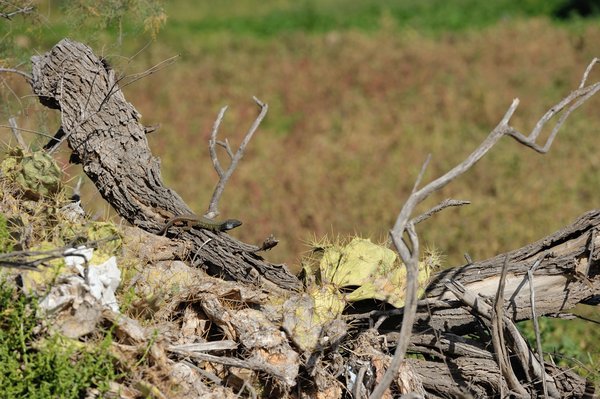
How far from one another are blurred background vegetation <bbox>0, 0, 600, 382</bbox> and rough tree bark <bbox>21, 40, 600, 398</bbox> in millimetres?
999

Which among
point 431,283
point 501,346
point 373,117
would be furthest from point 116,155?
point 373,117

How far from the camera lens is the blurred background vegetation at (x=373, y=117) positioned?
9016 mm

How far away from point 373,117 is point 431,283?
361 inches

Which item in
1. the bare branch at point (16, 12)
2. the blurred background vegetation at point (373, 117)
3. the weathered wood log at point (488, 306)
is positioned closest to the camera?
the weathered wood log at point (488, 306)

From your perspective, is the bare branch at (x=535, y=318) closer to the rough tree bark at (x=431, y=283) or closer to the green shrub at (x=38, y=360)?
the rough tree bark at (x=431, y=283)

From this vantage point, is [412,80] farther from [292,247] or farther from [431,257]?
[431,257]

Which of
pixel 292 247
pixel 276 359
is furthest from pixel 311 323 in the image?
pixel 292 247

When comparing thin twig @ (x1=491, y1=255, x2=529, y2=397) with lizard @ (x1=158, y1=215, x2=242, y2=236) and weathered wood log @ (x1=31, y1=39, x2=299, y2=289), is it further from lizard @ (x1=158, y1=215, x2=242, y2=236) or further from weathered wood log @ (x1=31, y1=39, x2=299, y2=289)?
lizard @ (x1=158, y1=215, x2=242, y2=236)

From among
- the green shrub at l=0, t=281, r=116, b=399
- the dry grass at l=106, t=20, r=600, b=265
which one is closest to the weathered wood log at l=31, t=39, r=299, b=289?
the green shrub at l=0, t=281, r=116, b=399

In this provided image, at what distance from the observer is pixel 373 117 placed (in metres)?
12.8

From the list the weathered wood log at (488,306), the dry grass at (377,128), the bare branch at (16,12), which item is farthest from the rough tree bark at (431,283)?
the dry grass at (377,128)

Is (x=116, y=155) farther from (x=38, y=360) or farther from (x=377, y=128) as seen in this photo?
(x=377, y=128)

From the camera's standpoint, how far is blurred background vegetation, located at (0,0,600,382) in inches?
355

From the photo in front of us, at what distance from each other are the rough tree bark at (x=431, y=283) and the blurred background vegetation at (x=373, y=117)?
1.00 m
